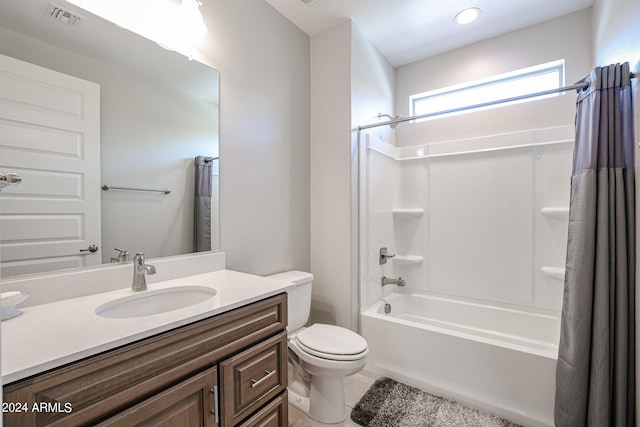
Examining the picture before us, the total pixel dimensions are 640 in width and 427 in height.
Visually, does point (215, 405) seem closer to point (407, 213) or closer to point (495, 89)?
point (407, 213)

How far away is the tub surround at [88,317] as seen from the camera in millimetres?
680

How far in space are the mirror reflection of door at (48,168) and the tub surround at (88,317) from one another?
8cm

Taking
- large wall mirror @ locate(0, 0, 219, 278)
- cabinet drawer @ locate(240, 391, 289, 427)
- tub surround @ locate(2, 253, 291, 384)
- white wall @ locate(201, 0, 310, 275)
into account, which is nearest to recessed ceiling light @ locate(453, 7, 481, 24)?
white wall @ locate(201, 0, 310, 275)

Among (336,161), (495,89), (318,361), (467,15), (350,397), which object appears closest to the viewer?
(318,361)

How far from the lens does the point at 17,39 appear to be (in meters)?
1.03

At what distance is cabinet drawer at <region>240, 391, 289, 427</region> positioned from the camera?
113 centimetres

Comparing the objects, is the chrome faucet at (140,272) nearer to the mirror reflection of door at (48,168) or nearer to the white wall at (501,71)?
the mirror reflection of door at (48,168)

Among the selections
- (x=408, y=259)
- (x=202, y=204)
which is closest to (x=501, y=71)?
(x=408, y=259)

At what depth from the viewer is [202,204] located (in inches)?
62.1

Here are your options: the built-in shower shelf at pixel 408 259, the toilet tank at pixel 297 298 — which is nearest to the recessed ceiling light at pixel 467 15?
the built-in shower shelf at pixel 408 259

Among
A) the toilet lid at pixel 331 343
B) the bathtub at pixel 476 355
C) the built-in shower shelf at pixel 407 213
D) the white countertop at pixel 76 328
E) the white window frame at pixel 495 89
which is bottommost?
the bathtub at pixel 476 355

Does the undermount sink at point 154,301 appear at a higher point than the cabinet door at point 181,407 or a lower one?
higher

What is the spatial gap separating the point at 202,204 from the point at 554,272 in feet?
8.17

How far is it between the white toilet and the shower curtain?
563 millimetres
